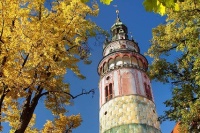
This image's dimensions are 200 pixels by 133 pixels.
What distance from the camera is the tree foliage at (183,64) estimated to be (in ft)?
31.1

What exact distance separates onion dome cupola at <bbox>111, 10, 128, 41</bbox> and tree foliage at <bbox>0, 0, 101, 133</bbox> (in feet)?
98.6

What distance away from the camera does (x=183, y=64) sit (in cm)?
1058

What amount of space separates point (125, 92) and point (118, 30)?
14.3m

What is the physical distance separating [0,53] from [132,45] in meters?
31.4

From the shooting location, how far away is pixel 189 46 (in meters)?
9.70

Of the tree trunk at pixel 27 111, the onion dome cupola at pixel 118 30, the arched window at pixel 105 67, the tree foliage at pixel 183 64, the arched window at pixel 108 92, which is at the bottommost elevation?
the tree trunk at pixel 27 111

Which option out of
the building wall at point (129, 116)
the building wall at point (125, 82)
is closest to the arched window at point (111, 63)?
the building wall at point (125, 82)

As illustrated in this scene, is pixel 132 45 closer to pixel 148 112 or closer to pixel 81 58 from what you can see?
pixel 148 112

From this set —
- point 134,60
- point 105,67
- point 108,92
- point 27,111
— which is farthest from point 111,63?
point 27,111

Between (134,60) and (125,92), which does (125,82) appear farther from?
(134,60)

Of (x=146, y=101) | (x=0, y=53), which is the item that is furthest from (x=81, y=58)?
(x=146, y=101)

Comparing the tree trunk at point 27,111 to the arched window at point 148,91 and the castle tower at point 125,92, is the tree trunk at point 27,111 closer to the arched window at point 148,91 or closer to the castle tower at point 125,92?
the castle tower at point 125,92

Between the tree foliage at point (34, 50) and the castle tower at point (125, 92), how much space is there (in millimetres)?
19434

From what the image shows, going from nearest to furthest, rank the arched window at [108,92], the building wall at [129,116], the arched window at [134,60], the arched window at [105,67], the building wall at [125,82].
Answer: the building wall at [129,116], the building wall at [125,82], the arched window at [108,92], the arched window at [134,60], the arched window at [105,67]
